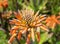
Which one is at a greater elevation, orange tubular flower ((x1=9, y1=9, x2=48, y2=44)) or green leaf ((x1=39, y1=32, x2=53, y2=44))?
orange tubular flower ((x1=9, y1=9, x2=48, y2=44))

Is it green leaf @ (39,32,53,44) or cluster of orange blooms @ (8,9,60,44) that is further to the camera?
green leaf @ (39,32,53,44)

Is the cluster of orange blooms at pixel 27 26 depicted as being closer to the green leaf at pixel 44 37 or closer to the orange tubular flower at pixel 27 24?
the orange tubular flower at pixel 27 24

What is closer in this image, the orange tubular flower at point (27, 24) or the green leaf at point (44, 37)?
the orange tubular flower at point (27, 24)

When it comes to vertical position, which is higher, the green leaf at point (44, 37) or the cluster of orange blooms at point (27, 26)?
the cluster of orange blooms at point (27, 26)

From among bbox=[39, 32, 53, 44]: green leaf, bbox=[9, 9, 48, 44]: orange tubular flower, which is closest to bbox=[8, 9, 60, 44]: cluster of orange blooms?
bbox=[9, 9, 48, 44]: orange tubular flower

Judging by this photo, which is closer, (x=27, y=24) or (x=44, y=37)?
(x=27, y=24)

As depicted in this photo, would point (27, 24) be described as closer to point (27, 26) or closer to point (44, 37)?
point (27, 26)

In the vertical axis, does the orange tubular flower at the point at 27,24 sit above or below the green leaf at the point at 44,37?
above

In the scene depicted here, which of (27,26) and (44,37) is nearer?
(27,26)

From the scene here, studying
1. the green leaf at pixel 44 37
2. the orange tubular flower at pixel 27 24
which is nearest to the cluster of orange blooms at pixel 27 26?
the orange tubular flower at pixel 27 24

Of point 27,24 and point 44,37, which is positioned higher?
point 27,24

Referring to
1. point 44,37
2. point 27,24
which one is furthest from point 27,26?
point 44,37

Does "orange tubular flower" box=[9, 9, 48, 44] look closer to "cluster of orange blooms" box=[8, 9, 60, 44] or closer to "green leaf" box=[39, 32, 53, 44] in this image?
"cluster of orange blooms" box=[8, 9, 60, 44]
